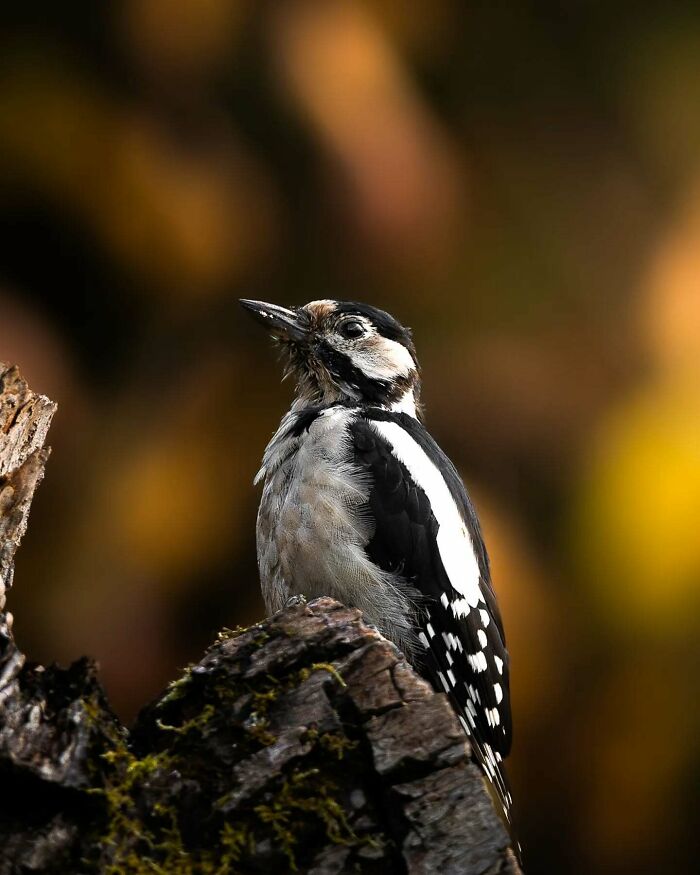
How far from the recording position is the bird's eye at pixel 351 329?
398cm

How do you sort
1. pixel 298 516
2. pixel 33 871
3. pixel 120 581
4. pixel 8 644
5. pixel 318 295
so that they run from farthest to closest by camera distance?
pixel 318 295, pixel 120 581, pixel 298 516, pixel 8 644, pixel 33 871

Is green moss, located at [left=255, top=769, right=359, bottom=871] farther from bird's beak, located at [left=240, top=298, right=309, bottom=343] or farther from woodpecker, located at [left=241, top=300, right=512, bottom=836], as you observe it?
bird's beak, located at [left=240, top=298, right=309, bottom=343]

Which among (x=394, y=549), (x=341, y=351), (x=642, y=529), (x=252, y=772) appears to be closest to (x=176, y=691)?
(x=252, y=772)

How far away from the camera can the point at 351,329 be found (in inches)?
157

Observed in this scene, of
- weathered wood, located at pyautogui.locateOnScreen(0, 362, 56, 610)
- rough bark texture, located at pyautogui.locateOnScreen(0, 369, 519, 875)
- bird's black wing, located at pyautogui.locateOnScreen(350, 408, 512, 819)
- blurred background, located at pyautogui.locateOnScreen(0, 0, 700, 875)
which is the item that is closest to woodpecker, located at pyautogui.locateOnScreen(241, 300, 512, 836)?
bird's black wing, located at pyautogui.locateOnScreen(350, 408, 512, 819)

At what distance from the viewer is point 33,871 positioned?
5.24 ft

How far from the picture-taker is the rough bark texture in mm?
1652

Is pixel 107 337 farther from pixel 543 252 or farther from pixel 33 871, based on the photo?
pixel 33 871

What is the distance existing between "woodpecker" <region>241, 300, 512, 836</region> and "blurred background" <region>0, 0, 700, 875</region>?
1463 mm

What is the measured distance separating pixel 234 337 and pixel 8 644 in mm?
3323

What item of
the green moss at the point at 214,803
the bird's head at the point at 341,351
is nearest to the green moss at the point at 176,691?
the green moss at the point at 214,803

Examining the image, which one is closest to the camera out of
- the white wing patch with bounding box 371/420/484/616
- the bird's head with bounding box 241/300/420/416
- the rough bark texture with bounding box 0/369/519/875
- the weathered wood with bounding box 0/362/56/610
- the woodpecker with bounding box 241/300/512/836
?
the rough bark texture with bounding box 0/369/519/875

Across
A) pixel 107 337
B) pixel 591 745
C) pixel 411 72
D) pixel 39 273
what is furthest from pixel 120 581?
pixel 411 72

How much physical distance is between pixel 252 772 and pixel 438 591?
1.51m
